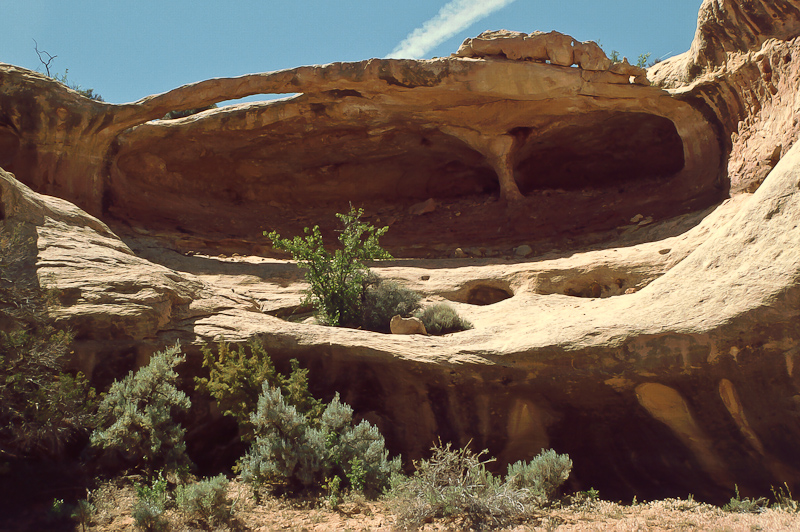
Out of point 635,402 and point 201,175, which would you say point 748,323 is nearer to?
point 635,402

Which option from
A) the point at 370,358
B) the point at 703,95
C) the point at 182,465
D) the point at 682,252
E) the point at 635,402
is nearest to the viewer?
the point at 182,465

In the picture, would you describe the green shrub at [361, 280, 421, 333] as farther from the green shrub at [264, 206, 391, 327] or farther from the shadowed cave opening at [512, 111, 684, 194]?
the shadowed cave opening at [512, 111, 684, 194]

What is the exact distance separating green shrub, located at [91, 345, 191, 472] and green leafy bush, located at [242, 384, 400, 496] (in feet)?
2.24

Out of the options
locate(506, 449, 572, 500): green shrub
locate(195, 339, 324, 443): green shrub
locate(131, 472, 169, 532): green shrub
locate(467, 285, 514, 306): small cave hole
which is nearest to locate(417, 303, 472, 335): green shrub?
locate(467, 285, 514, 306): small cave hole

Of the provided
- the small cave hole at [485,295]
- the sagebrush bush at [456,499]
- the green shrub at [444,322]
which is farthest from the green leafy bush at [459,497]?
the small cave hole at [485,295]

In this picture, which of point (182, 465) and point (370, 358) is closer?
point (182, 465)

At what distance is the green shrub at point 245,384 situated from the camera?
233 inches

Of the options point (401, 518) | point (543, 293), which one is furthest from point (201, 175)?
point (401, 518)

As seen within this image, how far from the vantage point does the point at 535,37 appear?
420 inches

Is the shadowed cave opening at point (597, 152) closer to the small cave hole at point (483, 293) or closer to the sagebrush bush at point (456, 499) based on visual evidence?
the small cave hole at point (483, 293)

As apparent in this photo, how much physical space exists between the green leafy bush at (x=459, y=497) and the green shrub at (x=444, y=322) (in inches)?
92.6

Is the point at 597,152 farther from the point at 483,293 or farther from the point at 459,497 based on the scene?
the point at 459,497

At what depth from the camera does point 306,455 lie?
540cm

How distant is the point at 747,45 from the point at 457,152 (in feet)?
18.4
